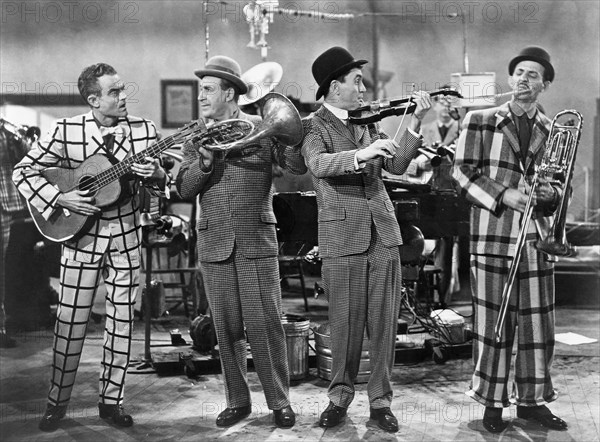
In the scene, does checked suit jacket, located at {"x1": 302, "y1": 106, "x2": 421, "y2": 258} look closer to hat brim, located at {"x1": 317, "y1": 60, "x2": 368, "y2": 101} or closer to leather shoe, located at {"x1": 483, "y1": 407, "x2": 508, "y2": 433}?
hat brim, located at {"x1": 317, "y1": 60, "x2": 368, "y2": 101}

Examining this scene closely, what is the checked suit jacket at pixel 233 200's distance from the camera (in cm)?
435

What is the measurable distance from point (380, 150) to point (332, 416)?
152 cm

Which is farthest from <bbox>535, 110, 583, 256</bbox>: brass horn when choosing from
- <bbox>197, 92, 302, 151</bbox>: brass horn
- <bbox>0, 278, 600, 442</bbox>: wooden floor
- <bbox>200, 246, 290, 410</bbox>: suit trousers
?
<bbox>200, 246, 290, 410</bbox>: suit trousers

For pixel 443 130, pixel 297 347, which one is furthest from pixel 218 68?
→ pixel 443 130

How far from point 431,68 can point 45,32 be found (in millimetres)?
4590

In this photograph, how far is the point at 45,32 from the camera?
7.79 metres

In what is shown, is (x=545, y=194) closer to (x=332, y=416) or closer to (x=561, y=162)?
(x=561, y=162)

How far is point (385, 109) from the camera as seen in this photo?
422cm

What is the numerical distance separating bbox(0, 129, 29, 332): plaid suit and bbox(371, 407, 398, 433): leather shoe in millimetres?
3572

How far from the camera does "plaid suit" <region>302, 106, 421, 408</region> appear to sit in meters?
4.33

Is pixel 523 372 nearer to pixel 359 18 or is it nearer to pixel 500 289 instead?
pixel 500 289

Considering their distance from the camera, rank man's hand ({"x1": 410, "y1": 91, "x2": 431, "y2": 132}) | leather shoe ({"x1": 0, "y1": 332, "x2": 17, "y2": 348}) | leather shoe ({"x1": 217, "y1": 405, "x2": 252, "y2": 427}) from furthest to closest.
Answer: leather shoe ({"x1": 0, "y1": 332, "x2": 17, "y2": 348}) → leather shoe ({"x1": 217, "y1": 405, "x2": 252, "y2": 427}) → man's hand ({"x1": 410, "y1": 91, "x2": 431, "y2": 132})

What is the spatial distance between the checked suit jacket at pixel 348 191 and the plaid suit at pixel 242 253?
7.7 inches

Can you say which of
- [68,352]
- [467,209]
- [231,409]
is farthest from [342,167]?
[467,209]
